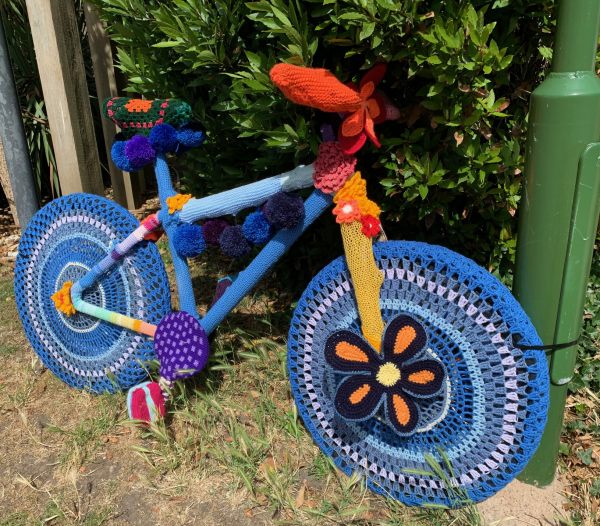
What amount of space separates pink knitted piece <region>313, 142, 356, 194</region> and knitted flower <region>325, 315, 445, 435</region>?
46cm

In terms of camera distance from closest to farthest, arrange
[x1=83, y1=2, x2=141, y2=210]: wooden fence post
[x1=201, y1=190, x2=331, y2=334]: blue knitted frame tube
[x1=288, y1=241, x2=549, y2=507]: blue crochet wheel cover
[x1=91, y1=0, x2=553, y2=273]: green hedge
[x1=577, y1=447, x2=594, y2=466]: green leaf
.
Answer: [x1=91, y1=0, x2=553, y2=273]: green hedge < [x1=288, y1=241, x2=549, y2=507]: blue crochet wheel cover < [x1=201, y1=190, x2=331, y2=334]: blue knitted frame tube < [x1=577, y1=447, x2=594, y2=466]: green leaf < [x1=83, y1=2, x2=141, y2=210]: wooden fence post

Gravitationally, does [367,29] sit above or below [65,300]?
above

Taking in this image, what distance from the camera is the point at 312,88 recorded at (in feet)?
5.06

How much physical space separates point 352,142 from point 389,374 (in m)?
0.72

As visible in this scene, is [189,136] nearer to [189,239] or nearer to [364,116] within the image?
[189,239]

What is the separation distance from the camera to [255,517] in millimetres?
1914

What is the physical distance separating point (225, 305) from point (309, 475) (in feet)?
2.29

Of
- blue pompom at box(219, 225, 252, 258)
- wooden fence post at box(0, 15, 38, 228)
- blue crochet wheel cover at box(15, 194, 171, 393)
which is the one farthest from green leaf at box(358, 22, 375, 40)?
wooden fence post at box(0, 15, 38, 228)

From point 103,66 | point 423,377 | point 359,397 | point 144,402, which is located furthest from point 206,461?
point 103,66

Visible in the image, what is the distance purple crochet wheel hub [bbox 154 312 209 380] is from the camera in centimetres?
212

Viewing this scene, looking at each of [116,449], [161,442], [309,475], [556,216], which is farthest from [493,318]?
[116,449]

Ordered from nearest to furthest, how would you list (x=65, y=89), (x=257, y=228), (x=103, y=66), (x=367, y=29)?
(x=367, y=29) < (x=257, y=228) < (x=65, y=89) < (x=103, y=66)

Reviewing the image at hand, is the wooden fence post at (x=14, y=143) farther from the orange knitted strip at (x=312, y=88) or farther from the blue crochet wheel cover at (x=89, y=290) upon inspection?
the orange knitted strip at (x=312, y=88)

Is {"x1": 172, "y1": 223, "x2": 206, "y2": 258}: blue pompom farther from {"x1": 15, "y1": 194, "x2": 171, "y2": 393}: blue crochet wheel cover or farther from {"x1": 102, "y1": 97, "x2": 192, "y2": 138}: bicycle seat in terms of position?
{"x1": 102, "y1": 97, "x2": 192, "y2": 138}: bicycle seat
